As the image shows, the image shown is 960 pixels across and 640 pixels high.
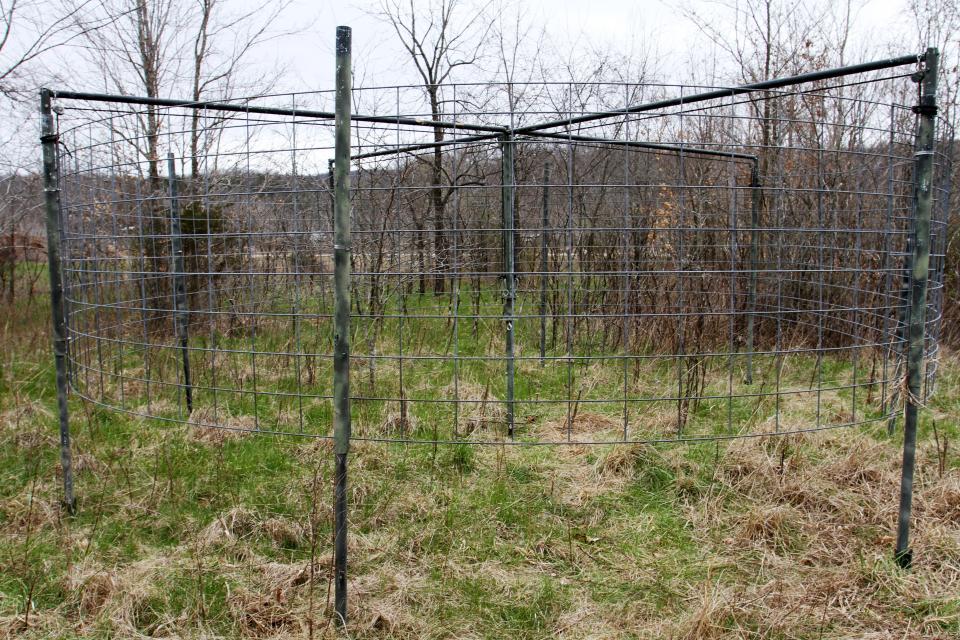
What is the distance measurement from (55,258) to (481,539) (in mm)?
2558

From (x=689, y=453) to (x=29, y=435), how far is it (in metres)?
4.28

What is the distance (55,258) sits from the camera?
328cm

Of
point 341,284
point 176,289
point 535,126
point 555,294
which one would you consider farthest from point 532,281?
point 341,284

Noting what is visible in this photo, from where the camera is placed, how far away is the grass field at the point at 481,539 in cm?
248

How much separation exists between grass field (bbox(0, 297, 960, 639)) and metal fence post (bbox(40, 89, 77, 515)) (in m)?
0.22

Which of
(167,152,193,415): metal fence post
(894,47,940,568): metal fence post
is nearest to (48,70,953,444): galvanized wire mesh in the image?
(167,152,193,415): metal fence post

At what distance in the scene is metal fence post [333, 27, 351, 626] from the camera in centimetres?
205

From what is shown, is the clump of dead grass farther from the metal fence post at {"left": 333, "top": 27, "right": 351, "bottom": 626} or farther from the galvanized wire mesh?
the metal fence post at {"left": 333, "top": 27, "right": 351, "bottom": 626}

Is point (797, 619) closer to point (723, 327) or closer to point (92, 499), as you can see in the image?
point (92, 499)

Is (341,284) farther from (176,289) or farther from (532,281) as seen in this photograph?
(532,281)

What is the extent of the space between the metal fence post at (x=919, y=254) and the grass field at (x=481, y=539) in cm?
38

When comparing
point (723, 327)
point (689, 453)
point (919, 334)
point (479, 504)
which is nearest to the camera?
point (919, 334)

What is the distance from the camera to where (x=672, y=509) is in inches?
136

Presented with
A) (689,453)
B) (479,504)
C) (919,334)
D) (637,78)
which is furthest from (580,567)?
(637,78)
